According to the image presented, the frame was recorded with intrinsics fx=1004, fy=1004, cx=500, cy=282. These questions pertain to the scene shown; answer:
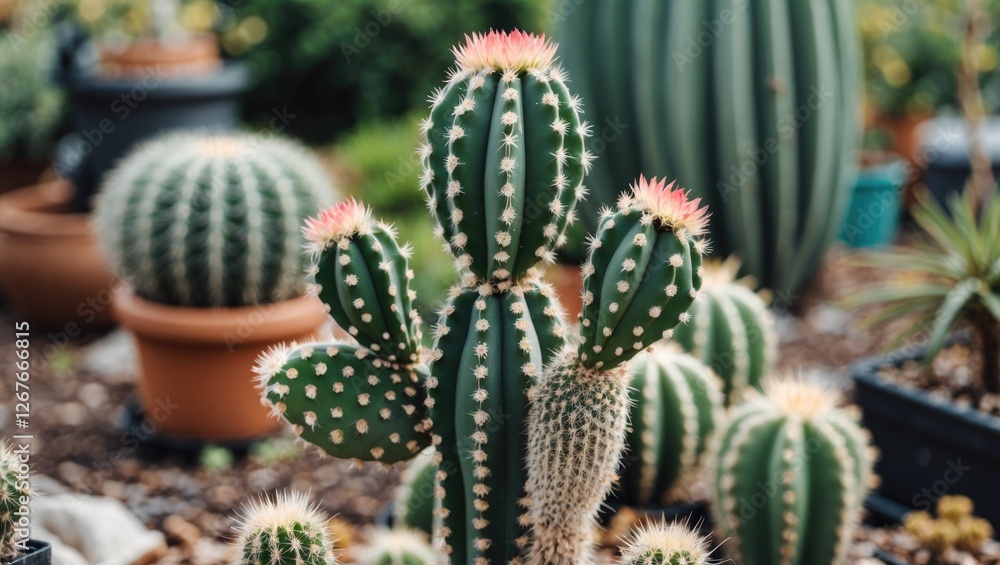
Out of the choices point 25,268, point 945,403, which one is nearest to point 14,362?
point 25,268

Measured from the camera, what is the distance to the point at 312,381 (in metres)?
1.62

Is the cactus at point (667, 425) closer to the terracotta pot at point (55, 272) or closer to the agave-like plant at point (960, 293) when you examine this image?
the agave-like plant at point (960, 293)

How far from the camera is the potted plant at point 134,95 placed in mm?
4520

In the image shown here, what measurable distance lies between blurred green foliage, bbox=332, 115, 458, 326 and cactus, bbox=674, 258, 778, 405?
1461 mm

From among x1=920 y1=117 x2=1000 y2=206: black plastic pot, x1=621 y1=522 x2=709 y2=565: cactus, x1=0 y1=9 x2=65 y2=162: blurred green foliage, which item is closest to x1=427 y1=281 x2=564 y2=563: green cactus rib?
x1=621 y1=522 x2=709 y2=565: cactus

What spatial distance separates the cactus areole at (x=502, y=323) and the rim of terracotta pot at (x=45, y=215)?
2920mm

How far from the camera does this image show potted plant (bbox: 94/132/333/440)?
3.16m

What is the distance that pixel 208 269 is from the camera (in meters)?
3.20

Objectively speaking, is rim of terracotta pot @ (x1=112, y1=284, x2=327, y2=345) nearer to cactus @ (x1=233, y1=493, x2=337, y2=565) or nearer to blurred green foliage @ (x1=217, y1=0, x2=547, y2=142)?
cactus @ (x1=233, y1=493, x2=337, y2=565)

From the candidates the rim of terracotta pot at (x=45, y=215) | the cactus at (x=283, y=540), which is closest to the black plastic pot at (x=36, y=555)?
the cactus at (x=283, y=540)

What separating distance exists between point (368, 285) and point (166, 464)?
1.92 metres

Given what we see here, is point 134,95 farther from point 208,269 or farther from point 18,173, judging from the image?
point 208,269

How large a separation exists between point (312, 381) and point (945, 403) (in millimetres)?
1694

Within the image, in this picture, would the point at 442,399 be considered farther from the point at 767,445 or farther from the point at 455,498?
the point at 767,445
